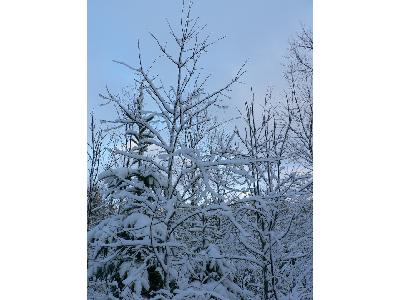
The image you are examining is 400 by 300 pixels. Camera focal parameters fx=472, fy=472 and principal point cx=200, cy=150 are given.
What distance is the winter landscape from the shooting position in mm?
2521

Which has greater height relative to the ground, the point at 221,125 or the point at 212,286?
the point at 221,125

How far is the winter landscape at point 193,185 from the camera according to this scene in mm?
2521

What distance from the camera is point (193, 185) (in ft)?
8.46

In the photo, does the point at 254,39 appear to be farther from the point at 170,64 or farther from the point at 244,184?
the point at 244,184

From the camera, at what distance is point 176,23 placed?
108 inches
